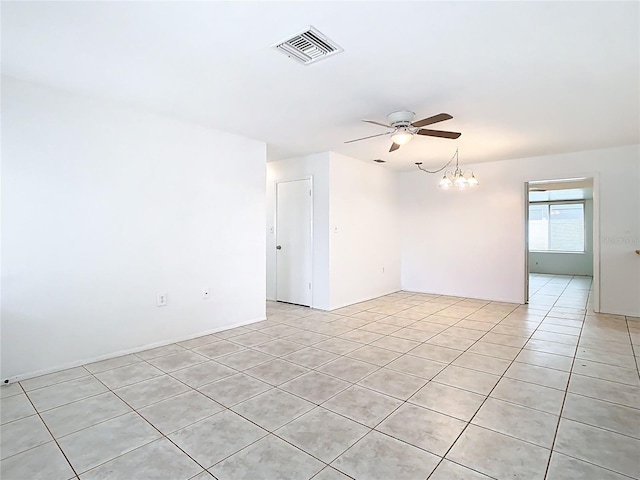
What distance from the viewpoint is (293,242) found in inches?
223

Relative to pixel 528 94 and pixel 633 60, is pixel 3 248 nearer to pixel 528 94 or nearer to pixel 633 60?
pixel 528 94

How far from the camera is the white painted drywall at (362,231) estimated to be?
534 centimetres

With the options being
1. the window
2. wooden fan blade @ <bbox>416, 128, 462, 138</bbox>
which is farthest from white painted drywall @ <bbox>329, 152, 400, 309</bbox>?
the window

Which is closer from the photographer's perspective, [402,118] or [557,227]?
[402,118]

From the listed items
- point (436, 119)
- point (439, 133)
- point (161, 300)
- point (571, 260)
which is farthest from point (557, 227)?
point (161, 300)

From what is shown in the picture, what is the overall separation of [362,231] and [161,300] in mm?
3432

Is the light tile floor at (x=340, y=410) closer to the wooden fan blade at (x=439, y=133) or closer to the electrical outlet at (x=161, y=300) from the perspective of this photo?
the electrical outlet at (x=161, y=300)

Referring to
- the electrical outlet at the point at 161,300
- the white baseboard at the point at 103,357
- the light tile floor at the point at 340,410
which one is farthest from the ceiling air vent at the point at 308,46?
the white baseboard at the point at 103,357

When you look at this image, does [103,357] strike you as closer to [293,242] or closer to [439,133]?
[293,242]

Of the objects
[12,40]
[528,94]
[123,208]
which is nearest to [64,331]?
[123,208]

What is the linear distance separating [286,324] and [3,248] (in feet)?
9.61

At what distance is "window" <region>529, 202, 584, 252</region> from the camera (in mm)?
9586

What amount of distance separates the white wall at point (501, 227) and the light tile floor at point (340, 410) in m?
1.56

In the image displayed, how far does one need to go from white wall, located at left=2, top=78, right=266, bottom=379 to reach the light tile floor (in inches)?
13.0
